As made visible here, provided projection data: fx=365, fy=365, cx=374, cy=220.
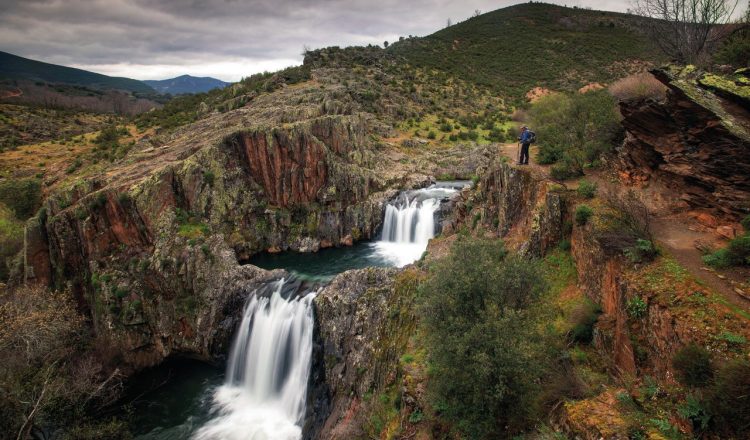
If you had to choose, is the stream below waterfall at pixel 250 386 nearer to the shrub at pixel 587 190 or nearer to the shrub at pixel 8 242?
the shrub at pixel 587 190

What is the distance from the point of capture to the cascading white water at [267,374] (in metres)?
19.3

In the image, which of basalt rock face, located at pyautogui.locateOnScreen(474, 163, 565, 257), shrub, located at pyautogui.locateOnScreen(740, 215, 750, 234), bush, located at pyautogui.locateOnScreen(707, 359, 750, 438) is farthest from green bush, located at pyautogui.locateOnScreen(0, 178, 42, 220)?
shrub, located at pyautogui.locateOnScreen(740, 215, 750, 234)

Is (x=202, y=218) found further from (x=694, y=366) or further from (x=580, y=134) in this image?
(x=694, y=366)

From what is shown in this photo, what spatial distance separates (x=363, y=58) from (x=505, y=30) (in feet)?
112

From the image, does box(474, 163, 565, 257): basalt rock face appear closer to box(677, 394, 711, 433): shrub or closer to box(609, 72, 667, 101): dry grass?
box(609, 72, 667, 101): dry grass

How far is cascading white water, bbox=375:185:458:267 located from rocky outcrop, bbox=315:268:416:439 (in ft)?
32.9

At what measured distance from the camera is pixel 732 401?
6273 millimetres

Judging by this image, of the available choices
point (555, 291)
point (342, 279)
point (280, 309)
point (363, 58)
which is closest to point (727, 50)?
point (555, 291)

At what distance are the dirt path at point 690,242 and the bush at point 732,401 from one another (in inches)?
101

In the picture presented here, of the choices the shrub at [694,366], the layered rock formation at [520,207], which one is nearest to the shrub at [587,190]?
the layered rock formation at [520,207]

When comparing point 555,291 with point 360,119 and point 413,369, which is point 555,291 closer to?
point 413,369


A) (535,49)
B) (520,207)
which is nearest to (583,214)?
(520,207)

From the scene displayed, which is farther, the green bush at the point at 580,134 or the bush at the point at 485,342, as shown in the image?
the green bush at the point at 580,134

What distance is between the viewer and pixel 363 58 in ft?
225
